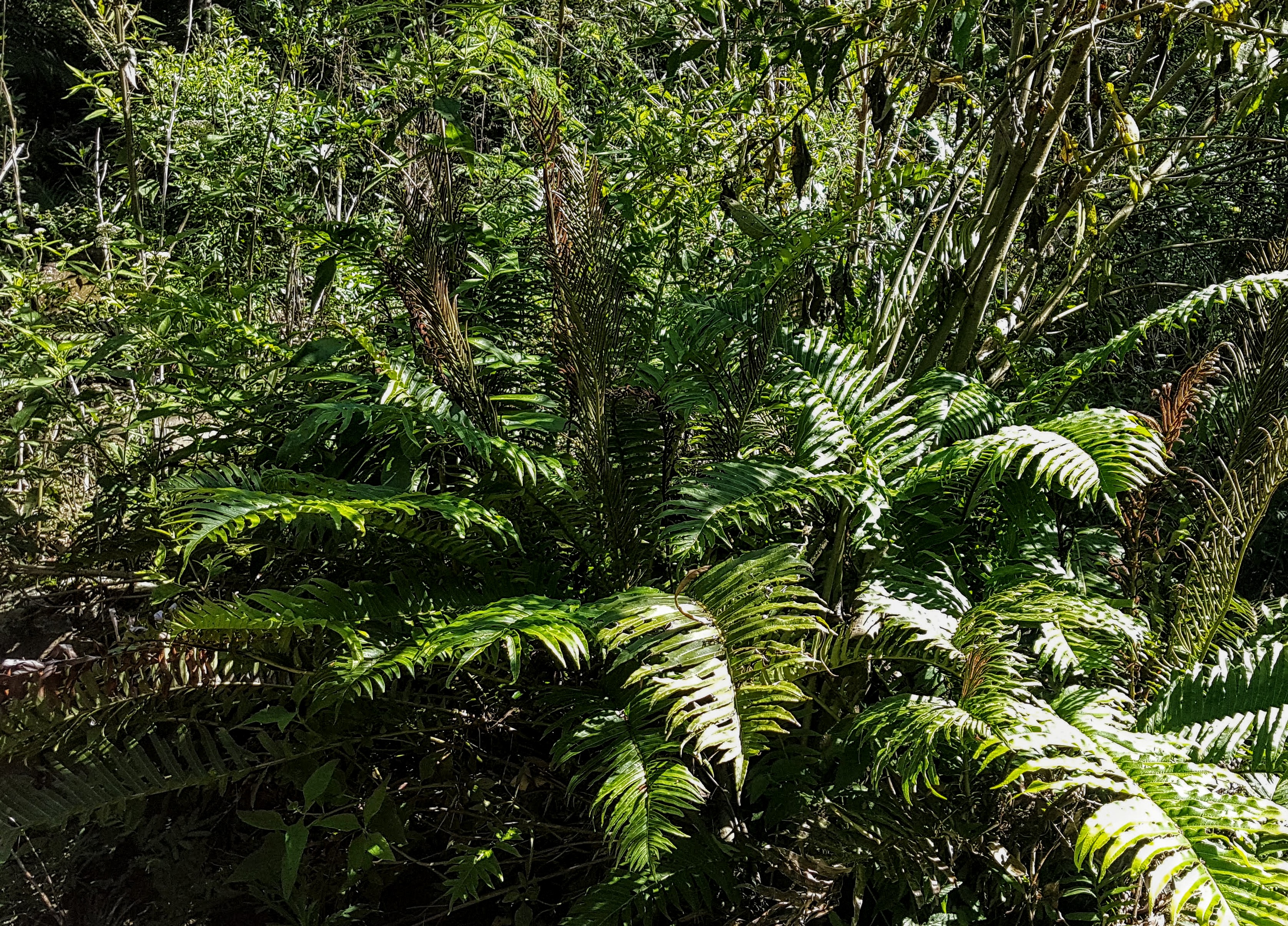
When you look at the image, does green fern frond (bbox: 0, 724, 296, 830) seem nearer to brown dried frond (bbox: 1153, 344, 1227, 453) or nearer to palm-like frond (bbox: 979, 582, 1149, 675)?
palm-like frond (bbox: 979, 582, 1149, 675)

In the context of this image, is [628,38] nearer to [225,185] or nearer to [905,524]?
[225,185]

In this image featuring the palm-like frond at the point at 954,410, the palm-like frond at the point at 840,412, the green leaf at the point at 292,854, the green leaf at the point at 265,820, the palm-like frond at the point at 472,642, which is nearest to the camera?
the palm-like frond at the point at 472,642

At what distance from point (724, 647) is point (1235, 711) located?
35.6 inches

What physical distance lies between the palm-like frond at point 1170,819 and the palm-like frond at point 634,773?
1.67ft

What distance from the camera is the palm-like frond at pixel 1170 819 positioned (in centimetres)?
114

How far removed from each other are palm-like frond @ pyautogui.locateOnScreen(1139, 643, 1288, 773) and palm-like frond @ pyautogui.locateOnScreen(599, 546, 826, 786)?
0.69m

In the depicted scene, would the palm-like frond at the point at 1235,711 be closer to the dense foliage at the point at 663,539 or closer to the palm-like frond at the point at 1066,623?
the dense foliage at the point at 663,539

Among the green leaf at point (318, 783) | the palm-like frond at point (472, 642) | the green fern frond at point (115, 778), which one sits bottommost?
the green fern frond at point (115, 778)

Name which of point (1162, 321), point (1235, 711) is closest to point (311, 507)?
point (1235, 711)

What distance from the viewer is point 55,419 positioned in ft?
9.03

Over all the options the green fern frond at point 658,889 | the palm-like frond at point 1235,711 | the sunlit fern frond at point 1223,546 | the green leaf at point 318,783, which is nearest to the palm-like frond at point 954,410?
the sunlit fern frond at point 1223,546

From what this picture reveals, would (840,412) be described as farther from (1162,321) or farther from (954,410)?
(1162,321)

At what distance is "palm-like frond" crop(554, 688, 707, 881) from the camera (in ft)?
4.71

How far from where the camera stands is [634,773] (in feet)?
5.11
